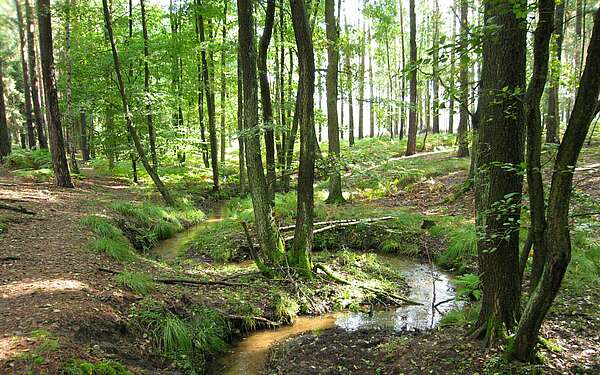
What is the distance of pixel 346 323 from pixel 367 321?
353 millimetres

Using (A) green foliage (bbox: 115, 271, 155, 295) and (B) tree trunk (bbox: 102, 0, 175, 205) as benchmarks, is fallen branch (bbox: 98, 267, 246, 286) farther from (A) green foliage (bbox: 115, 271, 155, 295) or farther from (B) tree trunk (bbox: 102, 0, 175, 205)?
(B) tree trunk (bbox: 102, 0, 175, 205)

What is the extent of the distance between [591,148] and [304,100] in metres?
15.5

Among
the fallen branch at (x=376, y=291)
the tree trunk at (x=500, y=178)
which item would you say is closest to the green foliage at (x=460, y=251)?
the fallen branch at (x=376, y=291)

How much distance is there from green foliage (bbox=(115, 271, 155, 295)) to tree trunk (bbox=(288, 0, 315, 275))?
9.04 ft

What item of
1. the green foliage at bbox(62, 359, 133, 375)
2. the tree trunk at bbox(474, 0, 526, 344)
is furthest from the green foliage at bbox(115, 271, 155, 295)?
the tree trunk at bbox(474, 0, 526, 344)

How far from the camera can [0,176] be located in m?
14.5

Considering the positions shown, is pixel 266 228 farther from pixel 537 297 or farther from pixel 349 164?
pixel 537 297

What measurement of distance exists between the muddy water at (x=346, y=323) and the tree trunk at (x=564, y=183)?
3.02 metres

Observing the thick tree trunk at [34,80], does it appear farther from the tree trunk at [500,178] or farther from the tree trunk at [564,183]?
the tree trunk at [564,183]

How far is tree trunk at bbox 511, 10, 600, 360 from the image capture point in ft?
10.3

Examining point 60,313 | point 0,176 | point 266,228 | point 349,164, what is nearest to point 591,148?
point 349,164

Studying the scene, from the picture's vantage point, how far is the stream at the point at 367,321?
19.2 feet

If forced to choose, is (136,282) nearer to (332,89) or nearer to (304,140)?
(304,140)

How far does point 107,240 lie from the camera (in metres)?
8.52
